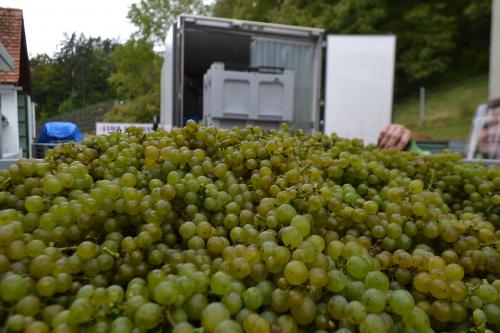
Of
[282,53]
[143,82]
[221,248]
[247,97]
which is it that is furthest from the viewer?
[143,82]

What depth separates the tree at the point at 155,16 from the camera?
20359 millimetres

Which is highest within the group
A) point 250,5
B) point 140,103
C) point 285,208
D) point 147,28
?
point 250,5

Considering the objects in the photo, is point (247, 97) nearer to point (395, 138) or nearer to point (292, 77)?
point (292, 77)

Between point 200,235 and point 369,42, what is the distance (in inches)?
240

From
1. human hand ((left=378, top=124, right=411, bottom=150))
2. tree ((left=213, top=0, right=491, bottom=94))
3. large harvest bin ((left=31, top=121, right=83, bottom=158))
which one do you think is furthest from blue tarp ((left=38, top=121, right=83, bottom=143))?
tree ((left=213, top=0, right=491, bottom=94))

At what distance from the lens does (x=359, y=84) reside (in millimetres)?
6367

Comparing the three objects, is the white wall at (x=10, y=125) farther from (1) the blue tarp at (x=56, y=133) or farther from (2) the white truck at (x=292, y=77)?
(2) the white truck at (x=292, y=77)

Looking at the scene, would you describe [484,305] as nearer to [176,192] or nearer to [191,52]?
[176,192]

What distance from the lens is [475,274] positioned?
37.8 inches

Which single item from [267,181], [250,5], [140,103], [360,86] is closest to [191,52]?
[360,86]

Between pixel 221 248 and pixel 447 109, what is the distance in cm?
2016

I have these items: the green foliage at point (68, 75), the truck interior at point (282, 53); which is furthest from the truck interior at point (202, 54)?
the green foliage at point (68, 75)

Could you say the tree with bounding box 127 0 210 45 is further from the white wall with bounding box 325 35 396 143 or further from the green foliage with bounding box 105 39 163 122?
the white wall with bounding box 325 35 396 143

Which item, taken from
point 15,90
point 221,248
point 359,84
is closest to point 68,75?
point 15,90
